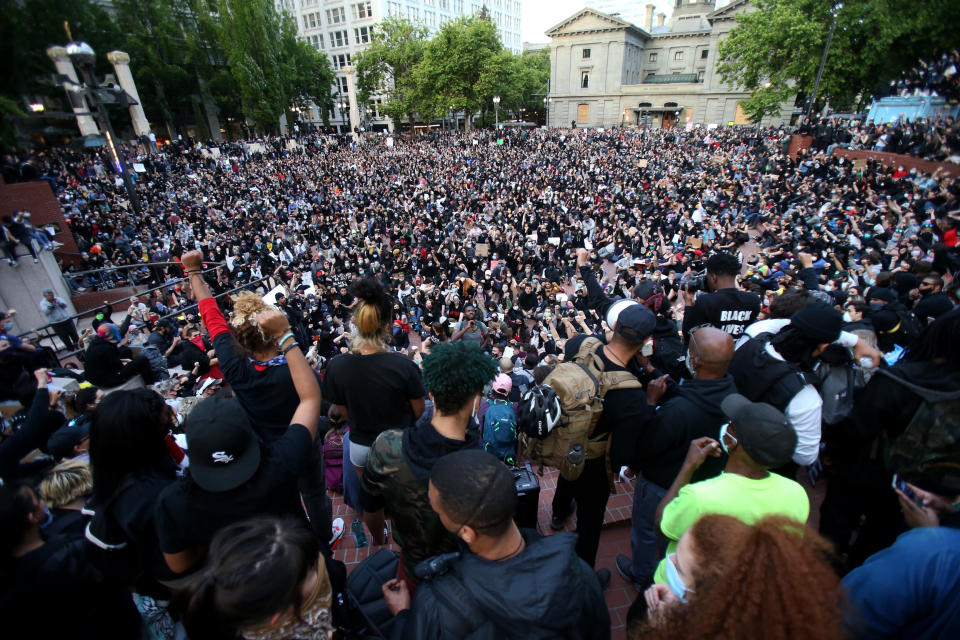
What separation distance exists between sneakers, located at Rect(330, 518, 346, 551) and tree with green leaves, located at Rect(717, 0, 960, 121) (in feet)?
96.6

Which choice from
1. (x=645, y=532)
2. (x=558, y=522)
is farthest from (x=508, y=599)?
(x=558, y=522)

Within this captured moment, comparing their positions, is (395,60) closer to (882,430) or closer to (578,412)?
(578,412)

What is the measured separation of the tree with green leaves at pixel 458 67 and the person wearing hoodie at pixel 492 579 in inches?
1967

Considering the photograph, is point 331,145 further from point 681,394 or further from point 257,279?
point 681,394

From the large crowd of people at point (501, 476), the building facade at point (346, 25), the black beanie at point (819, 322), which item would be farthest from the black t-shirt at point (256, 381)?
the building facade at point (346, 25)

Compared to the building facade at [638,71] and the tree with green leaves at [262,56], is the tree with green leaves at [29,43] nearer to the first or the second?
the tree with green leaves at [262,56]

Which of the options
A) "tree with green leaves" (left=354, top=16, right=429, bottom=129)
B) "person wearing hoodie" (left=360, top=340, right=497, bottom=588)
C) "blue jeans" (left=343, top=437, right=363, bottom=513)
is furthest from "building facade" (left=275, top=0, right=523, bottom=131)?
"person wearing hoodie" (left=360, top=340, right=497, bottom=588)

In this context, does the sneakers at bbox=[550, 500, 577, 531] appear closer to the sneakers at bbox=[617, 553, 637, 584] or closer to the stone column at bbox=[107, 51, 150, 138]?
the sneakers at bbox=[617, 553, 637, 584]

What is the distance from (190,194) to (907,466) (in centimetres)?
2772

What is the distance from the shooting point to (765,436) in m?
1.76

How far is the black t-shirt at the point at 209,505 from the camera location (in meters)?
1.79

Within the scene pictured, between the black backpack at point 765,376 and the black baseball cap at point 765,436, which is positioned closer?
the black baseball cap at point 765,436

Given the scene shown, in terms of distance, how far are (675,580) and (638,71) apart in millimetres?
67041

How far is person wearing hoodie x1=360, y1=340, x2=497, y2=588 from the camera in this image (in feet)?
6.41
